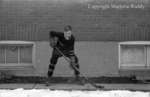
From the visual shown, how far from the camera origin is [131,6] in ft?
33.9

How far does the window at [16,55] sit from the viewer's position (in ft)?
34.4

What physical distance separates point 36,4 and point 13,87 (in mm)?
A: 2569

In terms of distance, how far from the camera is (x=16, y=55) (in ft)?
34.6

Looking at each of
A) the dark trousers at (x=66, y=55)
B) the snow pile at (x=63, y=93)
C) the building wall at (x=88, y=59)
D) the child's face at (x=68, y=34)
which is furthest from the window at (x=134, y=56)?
the snow pile at (x=63, y=93)

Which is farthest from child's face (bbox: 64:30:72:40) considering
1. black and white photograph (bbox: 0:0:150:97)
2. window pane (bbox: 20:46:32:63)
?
window pane (bbox: 20:46:32:63)

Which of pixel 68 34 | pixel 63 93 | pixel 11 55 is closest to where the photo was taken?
pixel 63 93

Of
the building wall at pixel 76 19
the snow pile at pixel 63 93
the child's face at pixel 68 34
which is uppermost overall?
the building wall at pixel 76 19

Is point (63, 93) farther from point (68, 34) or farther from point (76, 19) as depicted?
point (76, 19)

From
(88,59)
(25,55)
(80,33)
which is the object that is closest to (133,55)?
(88,59)

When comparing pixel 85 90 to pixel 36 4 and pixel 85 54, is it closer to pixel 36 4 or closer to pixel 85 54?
pixel 85 54

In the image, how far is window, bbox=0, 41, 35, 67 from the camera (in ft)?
34.4

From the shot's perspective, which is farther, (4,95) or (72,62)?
(72,62)

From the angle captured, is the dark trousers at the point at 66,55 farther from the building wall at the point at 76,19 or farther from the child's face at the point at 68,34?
the building wall at the point at 76,19

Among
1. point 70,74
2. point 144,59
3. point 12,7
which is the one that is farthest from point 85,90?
point 12,7
